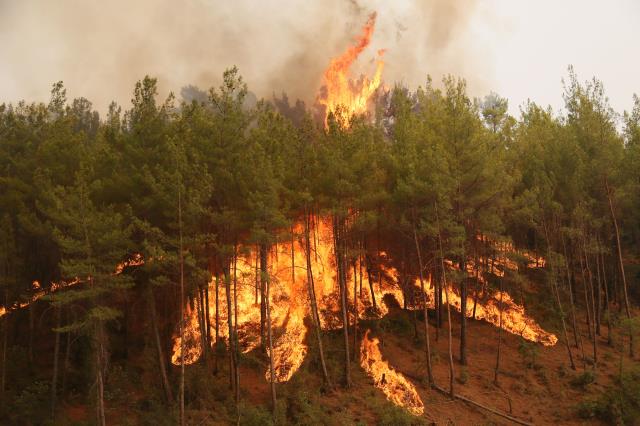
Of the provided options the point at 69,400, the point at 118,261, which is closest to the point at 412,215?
the point at 118,261

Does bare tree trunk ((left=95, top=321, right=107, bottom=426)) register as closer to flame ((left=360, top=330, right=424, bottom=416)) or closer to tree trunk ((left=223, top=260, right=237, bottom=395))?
tree trunk ((left=223, top=260, right=237, bottom=395))

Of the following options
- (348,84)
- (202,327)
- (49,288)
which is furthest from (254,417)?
(348,84)

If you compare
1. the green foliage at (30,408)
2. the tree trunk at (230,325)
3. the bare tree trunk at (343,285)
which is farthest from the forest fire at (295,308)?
the green foliage at (30,408)

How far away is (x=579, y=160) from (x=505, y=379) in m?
12.2

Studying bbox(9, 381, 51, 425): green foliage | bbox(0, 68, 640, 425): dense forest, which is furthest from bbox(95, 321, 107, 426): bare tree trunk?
bbox(9, 381, 51, 425): green foliage

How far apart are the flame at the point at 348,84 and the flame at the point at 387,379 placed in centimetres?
3360

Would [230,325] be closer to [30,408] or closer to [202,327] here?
[202,327]

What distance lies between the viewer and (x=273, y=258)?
30.1m

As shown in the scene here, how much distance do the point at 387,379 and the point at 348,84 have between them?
130 ft

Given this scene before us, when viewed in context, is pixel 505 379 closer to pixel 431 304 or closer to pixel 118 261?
pixel 431 304

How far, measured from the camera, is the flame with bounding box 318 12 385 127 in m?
52.9

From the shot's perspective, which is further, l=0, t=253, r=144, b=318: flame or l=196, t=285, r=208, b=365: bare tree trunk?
l=196, t=285, r=208, b=365: bare tree trunk

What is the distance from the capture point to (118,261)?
52.7 feet

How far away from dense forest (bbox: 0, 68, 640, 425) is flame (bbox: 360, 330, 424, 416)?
0.11 m
